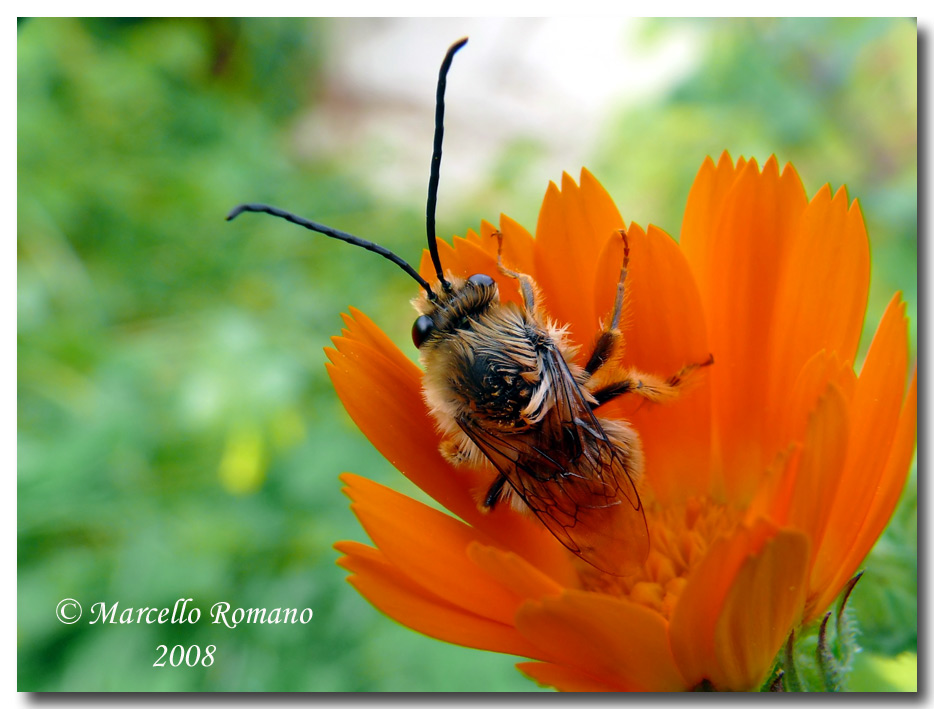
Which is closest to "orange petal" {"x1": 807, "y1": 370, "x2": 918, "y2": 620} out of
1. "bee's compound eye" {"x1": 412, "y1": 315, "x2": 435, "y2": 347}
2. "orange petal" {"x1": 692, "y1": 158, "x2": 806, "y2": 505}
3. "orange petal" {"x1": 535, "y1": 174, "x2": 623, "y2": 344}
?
"orange petal" {"x1": 692, "y1": 158, "x2": 806, "y2": 505}

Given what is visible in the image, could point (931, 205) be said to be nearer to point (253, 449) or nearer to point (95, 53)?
point (253, 449)

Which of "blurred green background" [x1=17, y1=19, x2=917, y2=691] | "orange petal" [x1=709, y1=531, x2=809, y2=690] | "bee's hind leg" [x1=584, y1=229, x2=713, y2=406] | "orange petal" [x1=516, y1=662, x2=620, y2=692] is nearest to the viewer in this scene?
"orange petal" [x1=709, y1=531, x2=809, y2=690]

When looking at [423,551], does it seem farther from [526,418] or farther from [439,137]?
[439,137]

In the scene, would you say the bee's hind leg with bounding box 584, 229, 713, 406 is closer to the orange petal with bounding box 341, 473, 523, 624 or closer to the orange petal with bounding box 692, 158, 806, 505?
the orange petal with bounding box 692, 158, 806, 505

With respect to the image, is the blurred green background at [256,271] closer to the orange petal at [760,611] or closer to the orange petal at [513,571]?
the orange petal at [760,611]

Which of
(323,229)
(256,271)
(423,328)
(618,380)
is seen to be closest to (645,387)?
(618,380)

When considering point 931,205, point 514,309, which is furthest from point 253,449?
point 931,205
